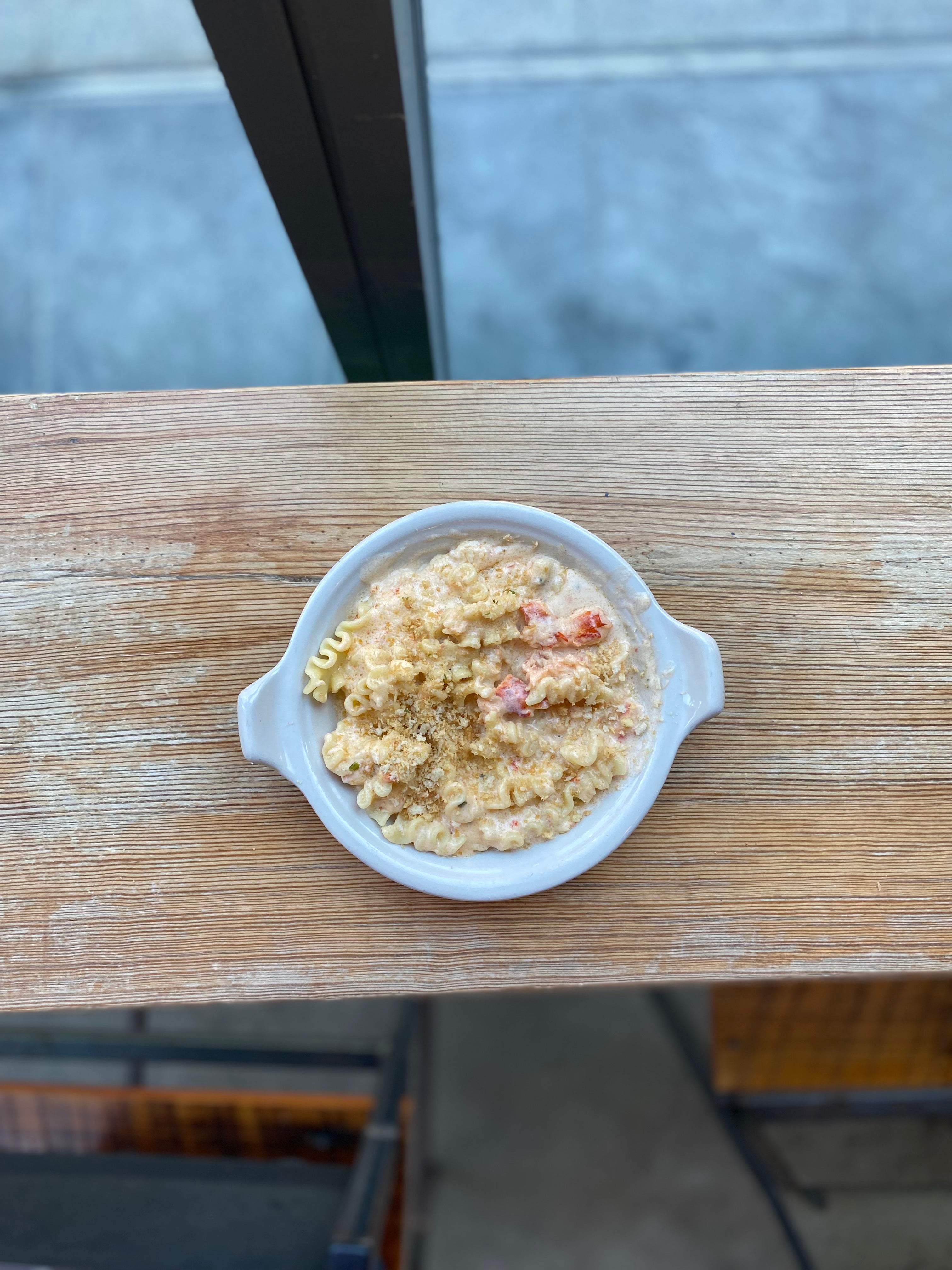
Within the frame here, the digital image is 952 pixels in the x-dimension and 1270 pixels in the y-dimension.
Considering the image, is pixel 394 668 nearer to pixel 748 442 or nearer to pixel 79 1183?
pixel 748 442

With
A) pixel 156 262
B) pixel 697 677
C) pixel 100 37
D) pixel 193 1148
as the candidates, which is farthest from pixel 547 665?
pixel 100 37

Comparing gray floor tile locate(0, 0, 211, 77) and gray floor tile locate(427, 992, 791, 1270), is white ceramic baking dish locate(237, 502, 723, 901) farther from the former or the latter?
gray floor tile locate(0, 0, 211, 77)

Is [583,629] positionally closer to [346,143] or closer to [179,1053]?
[346,143]

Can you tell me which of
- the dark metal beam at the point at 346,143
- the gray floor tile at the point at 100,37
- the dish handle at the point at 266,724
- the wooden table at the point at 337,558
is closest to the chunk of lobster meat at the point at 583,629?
the wooden table at the point at 337,558

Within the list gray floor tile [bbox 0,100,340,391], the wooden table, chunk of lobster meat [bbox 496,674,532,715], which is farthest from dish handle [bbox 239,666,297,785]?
gray floor tile [bbox 0,100,340,391]

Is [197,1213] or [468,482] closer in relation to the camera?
[468,482]

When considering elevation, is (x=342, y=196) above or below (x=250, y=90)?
below

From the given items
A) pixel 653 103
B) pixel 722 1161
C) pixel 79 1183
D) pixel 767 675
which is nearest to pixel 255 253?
pixel 653 103
